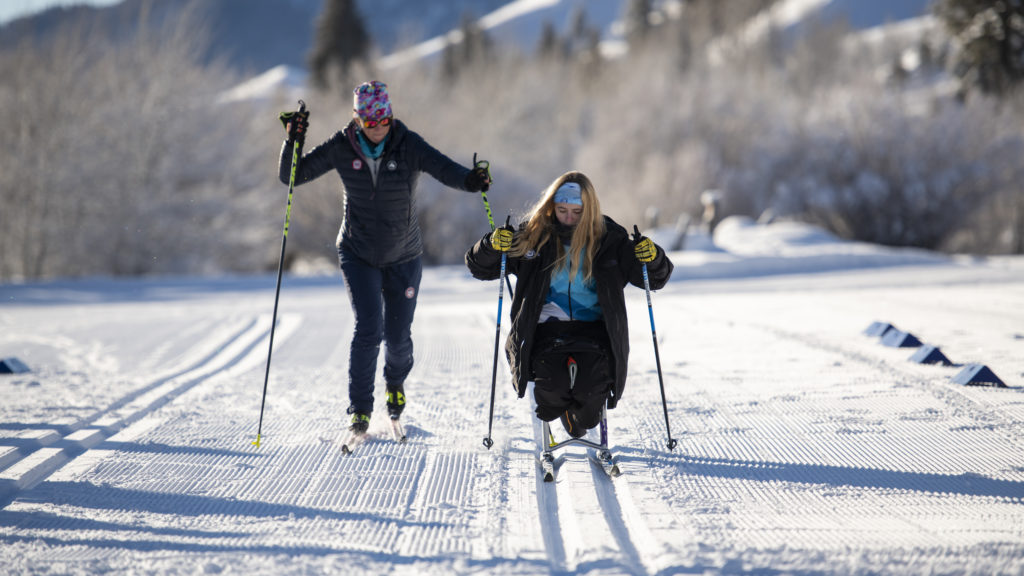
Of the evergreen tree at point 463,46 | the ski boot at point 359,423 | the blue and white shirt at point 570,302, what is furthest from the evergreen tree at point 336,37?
the blue and white shirt at point 570,302

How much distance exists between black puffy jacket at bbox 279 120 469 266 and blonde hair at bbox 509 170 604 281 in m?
0.61

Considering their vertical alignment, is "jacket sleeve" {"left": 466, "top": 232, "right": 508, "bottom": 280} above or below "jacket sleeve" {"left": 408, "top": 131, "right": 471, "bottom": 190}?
below

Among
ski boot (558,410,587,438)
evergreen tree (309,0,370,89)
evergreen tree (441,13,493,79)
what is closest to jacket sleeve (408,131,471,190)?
ski boot (558,410,587,438)

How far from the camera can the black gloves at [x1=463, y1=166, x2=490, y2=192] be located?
13.7 ft

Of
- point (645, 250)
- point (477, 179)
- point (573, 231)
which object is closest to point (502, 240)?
point (573, 231)

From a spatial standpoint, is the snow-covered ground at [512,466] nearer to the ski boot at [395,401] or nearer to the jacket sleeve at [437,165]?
the ski boot at [395,401]

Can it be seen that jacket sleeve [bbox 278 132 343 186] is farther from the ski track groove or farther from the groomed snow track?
the ski track groove

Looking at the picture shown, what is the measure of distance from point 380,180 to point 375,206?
0.47 feet

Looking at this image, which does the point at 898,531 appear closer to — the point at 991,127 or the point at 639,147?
the point at 991,127

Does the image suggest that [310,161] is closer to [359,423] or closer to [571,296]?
[359,423]

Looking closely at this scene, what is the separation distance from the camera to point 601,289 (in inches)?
146

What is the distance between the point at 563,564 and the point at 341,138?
2.60m

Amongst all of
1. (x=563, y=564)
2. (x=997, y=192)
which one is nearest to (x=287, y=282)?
(x=563, y=564)

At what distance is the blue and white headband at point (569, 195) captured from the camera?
374 cm
